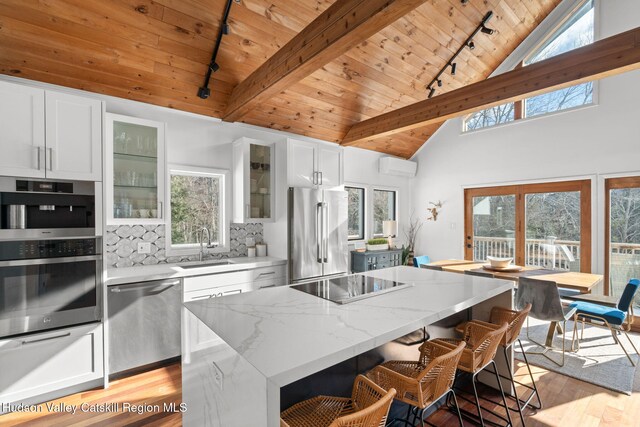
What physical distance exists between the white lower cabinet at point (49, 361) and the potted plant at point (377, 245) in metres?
3.66

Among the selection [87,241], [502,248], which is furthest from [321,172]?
[502,248]

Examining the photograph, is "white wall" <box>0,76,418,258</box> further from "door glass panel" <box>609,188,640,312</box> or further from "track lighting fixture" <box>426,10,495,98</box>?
"door glass panel" <box>609,188,640,312</box>

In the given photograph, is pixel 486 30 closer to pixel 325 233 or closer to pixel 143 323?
pixel 325 233

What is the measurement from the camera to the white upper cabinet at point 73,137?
7.94 feet

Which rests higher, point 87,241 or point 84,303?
point 87,241

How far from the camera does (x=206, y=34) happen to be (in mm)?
2961

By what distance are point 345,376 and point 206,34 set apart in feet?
10.1

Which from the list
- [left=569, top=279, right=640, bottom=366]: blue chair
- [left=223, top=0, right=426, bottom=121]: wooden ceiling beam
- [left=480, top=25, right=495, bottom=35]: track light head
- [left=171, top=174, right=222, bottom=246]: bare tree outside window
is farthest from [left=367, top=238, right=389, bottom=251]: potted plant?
[left=480, top=25, right=495, bottom=35]: track light head

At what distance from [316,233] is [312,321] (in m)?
2.47

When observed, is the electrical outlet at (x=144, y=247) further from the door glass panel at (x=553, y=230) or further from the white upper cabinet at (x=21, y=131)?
the door glass panel at (x=553, y=230)

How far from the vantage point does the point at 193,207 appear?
381cm

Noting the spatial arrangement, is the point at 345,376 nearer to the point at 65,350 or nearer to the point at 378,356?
the point at 378,356

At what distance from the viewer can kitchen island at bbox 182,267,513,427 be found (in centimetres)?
108

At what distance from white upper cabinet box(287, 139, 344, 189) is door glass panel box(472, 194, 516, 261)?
108 inches
